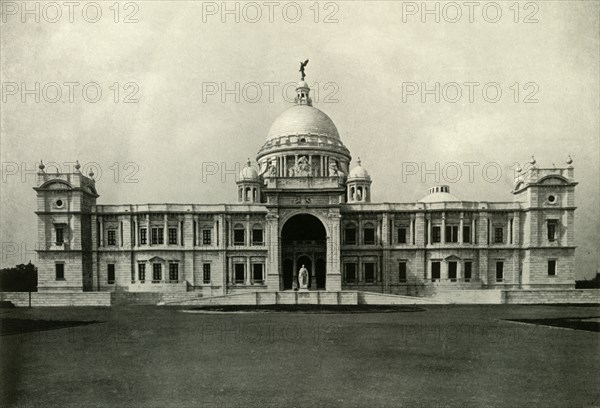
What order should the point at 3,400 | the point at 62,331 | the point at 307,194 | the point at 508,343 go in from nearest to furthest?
1. the point at 3,400
2. the point at 508,343
3. the point at 62,331
4. the point at 307,194

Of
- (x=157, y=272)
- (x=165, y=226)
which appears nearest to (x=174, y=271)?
(x=157, y=272)

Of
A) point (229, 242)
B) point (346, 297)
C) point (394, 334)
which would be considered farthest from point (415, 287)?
point (394, 334)

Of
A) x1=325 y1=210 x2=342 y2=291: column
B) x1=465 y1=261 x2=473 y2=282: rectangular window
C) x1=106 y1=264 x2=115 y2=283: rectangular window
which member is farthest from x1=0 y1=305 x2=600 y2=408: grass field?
x1=106 y1=264 x2=115 y2=283: rectangular window

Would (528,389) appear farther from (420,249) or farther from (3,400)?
(420,249)

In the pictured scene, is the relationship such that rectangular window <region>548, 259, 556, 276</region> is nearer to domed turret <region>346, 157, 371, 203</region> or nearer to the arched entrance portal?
domed turret <region>346, 157, 371, 203</region>

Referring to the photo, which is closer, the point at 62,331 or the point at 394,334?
the point at 394,334

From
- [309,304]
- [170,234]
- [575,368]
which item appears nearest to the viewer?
[575,368]
